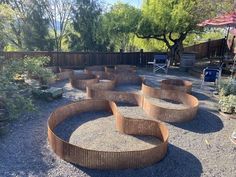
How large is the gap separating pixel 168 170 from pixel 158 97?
404 centimetres

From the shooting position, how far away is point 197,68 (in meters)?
12.2

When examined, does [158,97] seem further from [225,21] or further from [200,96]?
[225,21]

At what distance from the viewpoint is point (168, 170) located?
159 inches

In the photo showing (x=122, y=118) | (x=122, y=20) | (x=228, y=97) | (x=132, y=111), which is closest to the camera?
(x=122, y=118)

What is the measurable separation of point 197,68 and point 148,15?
11.3 feet

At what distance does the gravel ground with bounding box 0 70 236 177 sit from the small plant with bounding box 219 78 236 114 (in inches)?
14.2

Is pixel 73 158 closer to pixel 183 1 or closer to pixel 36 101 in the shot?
pixel 36 101

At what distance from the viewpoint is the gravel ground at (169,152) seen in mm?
3957

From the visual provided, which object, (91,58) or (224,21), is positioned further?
(91,58)

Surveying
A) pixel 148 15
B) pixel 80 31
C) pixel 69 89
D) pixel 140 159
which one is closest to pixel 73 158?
pixel 140 159

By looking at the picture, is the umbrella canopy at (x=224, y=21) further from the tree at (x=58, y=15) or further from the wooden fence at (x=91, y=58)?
the tree at (x=58, y=15)

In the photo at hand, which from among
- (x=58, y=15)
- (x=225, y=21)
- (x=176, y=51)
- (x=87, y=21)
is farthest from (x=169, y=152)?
(x=58, y=15)

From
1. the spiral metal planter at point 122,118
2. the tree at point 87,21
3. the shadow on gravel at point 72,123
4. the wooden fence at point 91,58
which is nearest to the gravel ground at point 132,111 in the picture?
the spiral metal planter at point 122,118

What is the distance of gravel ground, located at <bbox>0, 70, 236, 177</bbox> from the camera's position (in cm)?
396
